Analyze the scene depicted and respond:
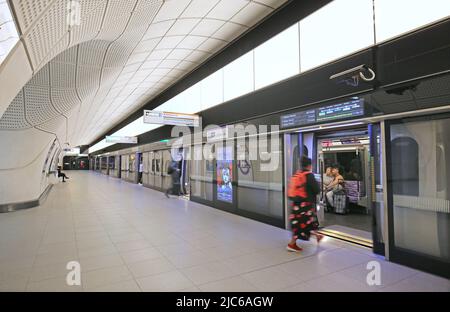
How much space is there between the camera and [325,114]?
4188 millimetres

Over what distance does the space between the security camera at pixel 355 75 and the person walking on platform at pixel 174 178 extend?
23.7 feet

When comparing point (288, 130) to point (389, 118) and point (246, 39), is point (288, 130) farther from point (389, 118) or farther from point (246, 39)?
point (246, 39)

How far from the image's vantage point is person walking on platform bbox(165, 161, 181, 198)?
9.89 m

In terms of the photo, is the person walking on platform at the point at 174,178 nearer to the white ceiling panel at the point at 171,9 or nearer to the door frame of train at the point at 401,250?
the white ceiling panel at the point at 171,9

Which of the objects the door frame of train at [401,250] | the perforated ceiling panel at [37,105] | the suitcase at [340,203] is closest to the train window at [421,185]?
the door frame of train at [401,250]

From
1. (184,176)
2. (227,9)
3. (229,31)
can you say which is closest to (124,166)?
(184,176)

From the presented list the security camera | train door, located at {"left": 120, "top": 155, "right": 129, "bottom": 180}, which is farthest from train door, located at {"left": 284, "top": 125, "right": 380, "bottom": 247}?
train door, located at {"left": 120, "top": 155, "right": 129, "bottom": 180}

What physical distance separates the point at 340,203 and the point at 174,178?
6216 mm

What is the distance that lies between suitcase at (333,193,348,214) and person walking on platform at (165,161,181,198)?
5.94m

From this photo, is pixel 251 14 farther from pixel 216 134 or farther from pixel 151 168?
pixel 151 168

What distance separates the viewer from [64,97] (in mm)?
5754

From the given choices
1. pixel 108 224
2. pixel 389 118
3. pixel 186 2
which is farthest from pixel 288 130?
pixel 108 224

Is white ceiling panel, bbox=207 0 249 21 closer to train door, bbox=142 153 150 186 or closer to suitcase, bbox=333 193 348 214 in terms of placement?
suitcase, bbox=333 193 348 214
